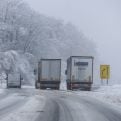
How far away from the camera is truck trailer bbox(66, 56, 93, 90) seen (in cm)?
4803

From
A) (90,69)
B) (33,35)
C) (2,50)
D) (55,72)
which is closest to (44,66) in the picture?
(55,72)

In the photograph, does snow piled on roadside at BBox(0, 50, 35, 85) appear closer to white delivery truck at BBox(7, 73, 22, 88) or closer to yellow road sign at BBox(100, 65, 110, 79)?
white delivery truck at BBox(7, 73, 22, 88)

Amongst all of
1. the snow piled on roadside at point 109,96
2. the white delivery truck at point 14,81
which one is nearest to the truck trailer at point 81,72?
the snow piled on roadside at point 109,96

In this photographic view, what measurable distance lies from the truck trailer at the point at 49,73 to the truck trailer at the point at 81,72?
365 cm

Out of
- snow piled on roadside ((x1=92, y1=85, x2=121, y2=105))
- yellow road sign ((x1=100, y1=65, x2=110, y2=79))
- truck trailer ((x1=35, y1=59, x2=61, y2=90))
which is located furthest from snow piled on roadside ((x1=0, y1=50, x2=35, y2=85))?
snow piled on roadside ((x1=92, y1=85, x2=121, y2=105))

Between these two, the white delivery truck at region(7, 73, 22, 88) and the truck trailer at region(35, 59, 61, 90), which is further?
the white delivery truck at region(7, 73, 22, 88)

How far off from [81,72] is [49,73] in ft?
16.9

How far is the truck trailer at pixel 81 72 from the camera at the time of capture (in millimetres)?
48031

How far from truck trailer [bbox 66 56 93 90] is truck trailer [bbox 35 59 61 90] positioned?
365 centimetres

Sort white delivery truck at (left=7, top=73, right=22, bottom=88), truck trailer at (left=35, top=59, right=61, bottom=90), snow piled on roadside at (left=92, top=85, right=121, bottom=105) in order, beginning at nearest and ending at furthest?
snow piled on roadside at (left=92, top=85, right=121, bottom=105), truck trailer at (left=35, top=59, right=61, bottom=90), white delivery truck at (left=7, top=73, right=22, bottom=88)

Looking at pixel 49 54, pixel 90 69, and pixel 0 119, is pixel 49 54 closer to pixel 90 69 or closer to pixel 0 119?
pixel 90 69

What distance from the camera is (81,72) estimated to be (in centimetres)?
4828

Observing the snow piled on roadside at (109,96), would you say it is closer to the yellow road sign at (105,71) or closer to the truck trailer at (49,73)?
the yellow road sign at (105,71)

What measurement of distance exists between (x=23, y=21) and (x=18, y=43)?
4.13 meters
